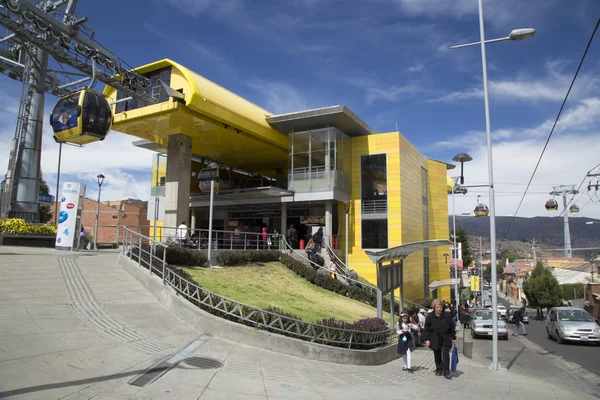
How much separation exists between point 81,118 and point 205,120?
649 centimetres

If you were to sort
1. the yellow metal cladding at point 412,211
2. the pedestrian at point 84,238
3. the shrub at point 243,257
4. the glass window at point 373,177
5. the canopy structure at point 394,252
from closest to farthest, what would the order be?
the canopy structure at point 394,252 < the shrub at point 243,257 < the pedestrian at point 84,238 < the glass window at point 373,177 < the yellow metal cladding at point 412,211

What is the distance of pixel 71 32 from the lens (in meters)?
20.6

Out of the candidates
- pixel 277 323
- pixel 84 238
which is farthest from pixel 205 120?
pixel 277 323

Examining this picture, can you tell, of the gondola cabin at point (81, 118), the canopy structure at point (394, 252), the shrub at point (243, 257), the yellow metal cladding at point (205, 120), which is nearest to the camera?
the canopy structure at point (394, 252)

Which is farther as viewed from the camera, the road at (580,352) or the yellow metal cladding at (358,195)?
the yellow metal cladding at (358,195)

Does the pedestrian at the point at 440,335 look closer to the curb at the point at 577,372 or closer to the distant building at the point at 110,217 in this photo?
the curb at the point at 577,372

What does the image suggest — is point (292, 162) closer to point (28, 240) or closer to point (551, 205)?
point (28, 240)

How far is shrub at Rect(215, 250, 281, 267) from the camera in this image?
18.4 meters

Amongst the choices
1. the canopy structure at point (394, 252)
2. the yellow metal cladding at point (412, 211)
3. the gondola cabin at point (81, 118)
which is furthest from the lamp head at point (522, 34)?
the gondola cabin at point (81, 118)

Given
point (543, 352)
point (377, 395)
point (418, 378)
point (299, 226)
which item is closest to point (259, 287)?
point (418, 378)

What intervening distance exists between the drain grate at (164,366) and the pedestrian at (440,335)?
4765mm

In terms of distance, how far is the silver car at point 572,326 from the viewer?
1596 centimetres

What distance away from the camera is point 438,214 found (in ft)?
125

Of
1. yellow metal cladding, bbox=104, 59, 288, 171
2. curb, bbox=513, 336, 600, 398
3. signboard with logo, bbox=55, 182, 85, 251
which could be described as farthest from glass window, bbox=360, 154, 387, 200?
signboard with logo, bbox=55, 182, 85, 251
